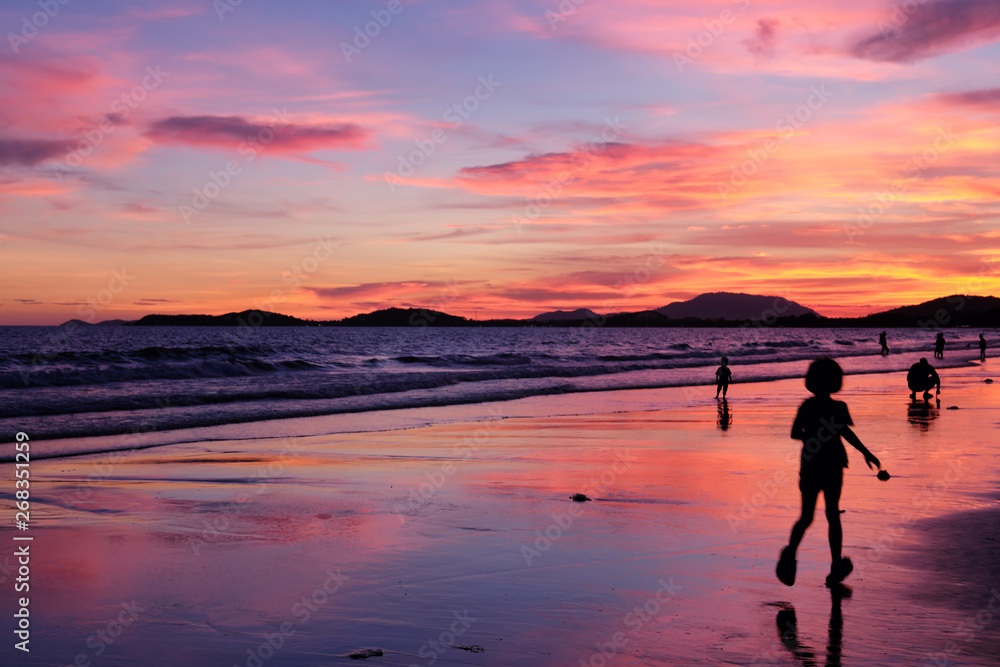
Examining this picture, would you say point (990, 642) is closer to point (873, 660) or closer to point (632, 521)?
point (873, 660)

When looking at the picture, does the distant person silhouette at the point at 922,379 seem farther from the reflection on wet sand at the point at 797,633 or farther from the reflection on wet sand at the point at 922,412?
the reflection on wet sand at the point at 797,633

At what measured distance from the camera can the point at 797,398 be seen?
27.1 meters


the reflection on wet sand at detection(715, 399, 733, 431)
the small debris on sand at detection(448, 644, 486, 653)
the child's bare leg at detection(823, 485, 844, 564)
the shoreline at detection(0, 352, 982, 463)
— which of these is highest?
the child's bare leg at detection(823, 485, 844, 564)

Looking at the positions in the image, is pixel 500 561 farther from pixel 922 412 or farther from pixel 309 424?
pixel 922 412

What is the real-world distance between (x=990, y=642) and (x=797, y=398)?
74.3 ft

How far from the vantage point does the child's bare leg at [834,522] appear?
267 inches

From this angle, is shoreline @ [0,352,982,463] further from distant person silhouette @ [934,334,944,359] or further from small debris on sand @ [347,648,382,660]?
distant person silhouette @ [934,334,944,359]

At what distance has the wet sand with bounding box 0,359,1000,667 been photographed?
5445 millimetres

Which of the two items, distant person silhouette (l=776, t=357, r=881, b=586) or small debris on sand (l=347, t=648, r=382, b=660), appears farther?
distant person silhouette (l=776, t=357, r=881, b=586)

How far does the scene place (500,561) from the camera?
291 inches

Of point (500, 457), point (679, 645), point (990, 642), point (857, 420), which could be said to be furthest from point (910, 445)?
point (679, 645)

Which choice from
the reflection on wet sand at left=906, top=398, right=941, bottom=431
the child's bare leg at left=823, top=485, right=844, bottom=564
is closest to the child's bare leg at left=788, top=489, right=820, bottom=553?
the child's bare leg at left=823, top=485, right=844, bottom=564

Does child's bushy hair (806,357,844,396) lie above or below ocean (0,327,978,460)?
above

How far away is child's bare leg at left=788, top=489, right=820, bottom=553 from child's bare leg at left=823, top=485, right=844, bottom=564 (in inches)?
4.8
